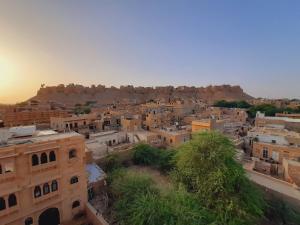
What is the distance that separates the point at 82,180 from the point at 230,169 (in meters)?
10.5

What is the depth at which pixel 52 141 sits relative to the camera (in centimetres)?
1182

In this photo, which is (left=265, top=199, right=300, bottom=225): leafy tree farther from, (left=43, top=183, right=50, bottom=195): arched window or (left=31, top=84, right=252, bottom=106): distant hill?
(left=31, top=84, right=252, bottom=106): distant hill

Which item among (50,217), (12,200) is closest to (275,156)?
(50,217)

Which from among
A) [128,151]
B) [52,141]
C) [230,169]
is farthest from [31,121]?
[230,169]

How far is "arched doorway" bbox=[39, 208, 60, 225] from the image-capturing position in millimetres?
11859

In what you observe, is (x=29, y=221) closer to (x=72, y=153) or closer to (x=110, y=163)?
(x=72, y=153)

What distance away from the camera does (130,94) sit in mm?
111812

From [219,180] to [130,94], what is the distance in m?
102

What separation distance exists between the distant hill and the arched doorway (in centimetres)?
7659

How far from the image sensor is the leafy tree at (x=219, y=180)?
12.2 meters

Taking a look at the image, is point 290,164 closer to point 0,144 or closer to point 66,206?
point 66,206

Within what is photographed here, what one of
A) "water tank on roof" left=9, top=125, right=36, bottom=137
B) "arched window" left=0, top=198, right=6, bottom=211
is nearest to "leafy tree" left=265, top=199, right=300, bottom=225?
"arched window" left=0, top=198, right=6, bottom=211

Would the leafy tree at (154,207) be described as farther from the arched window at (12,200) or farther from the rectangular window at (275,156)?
the rectangular window at (275,156)

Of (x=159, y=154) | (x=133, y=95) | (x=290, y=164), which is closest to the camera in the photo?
(x=290, y=164)
